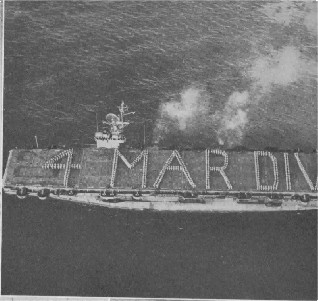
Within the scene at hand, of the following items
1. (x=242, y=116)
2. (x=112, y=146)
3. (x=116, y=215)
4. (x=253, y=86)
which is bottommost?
(x=116, y=215)

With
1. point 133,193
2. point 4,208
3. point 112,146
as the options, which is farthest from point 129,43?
point 4,208

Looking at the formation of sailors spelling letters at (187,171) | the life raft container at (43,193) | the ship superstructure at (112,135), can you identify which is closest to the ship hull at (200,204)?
the life raft container at (43,193)

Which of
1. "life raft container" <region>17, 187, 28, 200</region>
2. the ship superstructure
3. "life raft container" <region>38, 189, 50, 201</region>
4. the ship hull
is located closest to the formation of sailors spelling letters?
the ship superstructure

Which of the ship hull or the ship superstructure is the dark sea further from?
the ship superstructure

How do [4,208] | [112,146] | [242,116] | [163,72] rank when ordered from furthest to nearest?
[163,72], [242,116], [112,146], [4,208]

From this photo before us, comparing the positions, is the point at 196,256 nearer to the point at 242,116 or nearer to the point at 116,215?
the point at 116,215

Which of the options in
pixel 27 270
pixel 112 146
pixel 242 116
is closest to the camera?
pixel 27 270

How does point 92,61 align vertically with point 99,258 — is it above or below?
above

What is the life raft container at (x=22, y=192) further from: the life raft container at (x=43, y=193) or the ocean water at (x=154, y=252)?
the life raft container at (x=43, y=193)
